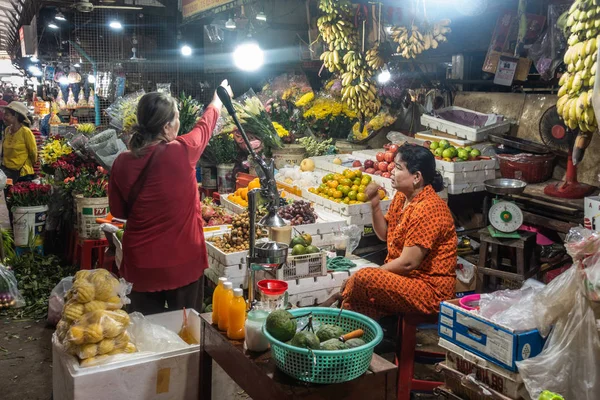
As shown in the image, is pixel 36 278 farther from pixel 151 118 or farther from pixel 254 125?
pixel 151 118

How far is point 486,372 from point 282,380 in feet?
4.80

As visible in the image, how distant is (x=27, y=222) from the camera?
6699mm

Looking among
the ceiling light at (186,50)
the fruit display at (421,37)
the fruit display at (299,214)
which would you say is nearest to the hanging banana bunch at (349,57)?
the fruit display at (421,37)

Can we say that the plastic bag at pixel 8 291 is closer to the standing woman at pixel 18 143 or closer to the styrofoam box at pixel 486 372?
the standing woman at pixel 18 143

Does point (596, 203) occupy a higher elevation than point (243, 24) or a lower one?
lower

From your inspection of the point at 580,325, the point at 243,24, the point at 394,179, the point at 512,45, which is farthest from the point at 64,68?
the point at 580,325

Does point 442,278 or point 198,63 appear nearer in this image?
point 442,278

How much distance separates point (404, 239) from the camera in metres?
3.80

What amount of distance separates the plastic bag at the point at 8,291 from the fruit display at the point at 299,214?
2822mm

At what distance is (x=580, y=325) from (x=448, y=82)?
173 inches

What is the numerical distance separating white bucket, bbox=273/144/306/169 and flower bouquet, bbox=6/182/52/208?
8.85 feet

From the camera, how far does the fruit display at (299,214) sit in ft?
14.9

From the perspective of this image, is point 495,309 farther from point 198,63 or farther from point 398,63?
point 198,63

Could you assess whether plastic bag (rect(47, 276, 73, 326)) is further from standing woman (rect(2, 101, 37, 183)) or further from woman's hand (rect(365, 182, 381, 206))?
standing woman (rect(2, 101, 37, 183))
